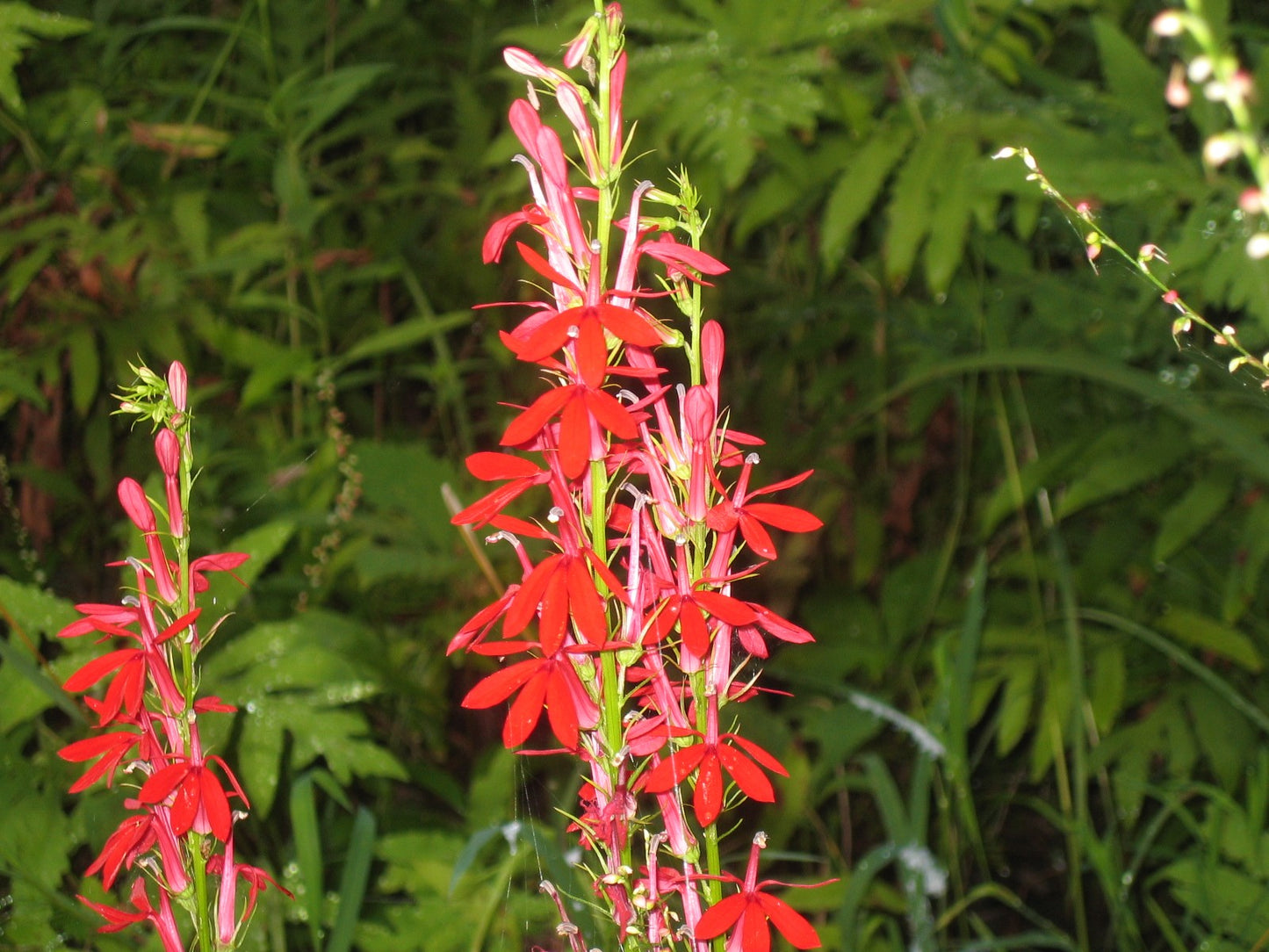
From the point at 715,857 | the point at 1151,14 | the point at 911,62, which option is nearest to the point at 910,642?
the point at 911,62

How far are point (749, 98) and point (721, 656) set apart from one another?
1.47m

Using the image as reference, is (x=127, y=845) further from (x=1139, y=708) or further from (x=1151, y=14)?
(x=1151, y=14)

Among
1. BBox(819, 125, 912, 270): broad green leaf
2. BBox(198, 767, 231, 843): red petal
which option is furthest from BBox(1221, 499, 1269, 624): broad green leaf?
BBox(198, 767, 231, 843): red petal

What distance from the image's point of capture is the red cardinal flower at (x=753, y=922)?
0.53 m

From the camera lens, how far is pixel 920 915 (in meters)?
1.37

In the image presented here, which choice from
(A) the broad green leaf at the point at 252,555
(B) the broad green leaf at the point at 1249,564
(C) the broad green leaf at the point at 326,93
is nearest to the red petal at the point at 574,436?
(A) the broad green leaf at the point at 252,555

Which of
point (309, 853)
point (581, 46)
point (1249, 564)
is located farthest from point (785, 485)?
point (1249, 564)

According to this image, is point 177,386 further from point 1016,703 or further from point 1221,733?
point 1221,733

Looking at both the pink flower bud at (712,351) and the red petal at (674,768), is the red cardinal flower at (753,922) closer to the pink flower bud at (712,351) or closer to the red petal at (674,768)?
the red petal at (674,768)

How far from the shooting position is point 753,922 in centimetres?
55

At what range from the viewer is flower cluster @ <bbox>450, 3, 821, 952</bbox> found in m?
0.52

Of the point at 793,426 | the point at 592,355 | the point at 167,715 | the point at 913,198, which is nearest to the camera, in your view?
the point at 592,355

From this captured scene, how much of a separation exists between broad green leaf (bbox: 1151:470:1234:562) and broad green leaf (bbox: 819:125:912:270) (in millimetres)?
738

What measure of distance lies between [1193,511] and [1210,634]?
0.26 meters
